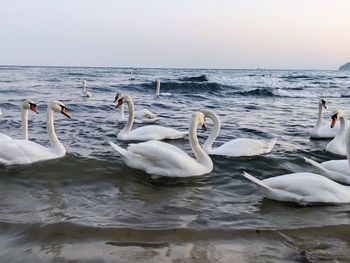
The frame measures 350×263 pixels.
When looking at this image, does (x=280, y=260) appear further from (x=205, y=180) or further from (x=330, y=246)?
(x=205, y=180)

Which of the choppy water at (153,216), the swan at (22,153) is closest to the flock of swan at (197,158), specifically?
the swan at (22,153)

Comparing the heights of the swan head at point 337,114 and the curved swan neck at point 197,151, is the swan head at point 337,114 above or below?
above

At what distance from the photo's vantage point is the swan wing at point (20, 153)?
7.10 m

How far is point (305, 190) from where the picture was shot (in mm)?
5559

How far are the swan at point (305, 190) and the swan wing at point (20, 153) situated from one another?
11.0 ft

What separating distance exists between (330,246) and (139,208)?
2.07 meters

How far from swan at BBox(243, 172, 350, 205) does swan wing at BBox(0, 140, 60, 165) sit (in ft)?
11.0

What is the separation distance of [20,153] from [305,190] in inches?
159

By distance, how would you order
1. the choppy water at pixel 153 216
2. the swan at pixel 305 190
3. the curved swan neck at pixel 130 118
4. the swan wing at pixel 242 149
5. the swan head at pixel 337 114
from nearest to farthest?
the choppy water at pixel 153 216
the swan at pixel 305 190
the swan wing at pixel 242 149
the swan head at pixel 337 114
the curved swan neck at pixel 130 118

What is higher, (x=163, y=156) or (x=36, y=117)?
(x=163, y=156)

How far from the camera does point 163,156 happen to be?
667cm

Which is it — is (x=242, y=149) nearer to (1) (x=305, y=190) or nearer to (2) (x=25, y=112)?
(1) (x=305, y=190)

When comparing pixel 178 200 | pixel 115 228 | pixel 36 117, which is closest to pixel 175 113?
pixel 36 117

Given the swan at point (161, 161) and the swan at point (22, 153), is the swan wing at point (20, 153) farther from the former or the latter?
the swan at point (161, 161)
